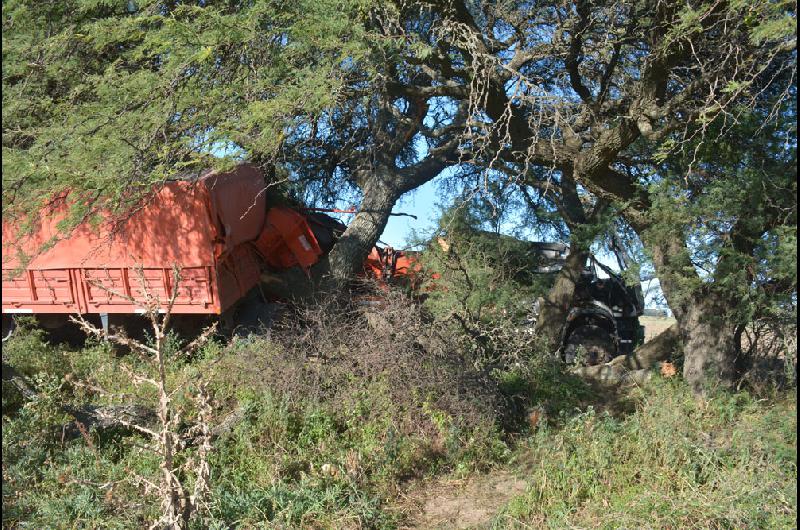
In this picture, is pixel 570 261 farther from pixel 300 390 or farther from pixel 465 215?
pixel 300 390

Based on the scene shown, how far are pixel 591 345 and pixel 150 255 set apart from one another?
21.9 ft

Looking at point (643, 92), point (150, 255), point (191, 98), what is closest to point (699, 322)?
point (643, 92)

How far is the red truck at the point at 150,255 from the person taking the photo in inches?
312

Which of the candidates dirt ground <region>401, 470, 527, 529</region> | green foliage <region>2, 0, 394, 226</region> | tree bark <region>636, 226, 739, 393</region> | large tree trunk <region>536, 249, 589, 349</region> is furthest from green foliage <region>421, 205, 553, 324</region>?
green foliage <region>2, 0, 394, 226</region>

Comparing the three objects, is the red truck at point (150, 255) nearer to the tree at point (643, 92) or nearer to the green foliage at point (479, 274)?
the green foliage at point (479, 274)

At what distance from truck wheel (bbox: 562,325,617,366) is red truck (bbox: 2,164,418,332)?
5.15 m

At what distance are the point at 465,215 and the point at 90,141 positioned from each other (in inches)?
197

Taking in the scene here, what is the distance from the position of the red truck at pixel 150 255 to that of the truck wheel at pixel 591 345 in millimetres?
5147

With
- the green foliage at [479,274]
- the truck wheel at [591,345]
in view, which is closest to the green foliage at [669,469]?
the green foliage at [479,274]

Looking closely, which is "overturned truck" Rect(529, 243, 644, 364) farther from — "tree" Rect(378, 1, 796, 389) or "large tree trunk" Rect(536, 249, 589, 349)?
"tree" Rect(378, 1, 796, 389)

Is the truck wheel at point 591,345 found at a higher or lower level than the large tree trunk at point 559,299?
lower

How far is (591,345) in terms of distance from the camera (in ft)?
32.7

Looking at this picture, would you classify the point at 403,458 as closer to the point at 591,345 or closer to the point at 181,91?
the point at 181,91

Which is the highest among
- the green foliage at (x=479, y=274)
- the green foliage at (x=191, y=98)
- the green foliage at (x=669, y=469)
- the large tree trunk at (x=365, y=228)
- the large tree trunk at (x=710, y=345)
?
the green foliage at (x=191, y=98)
